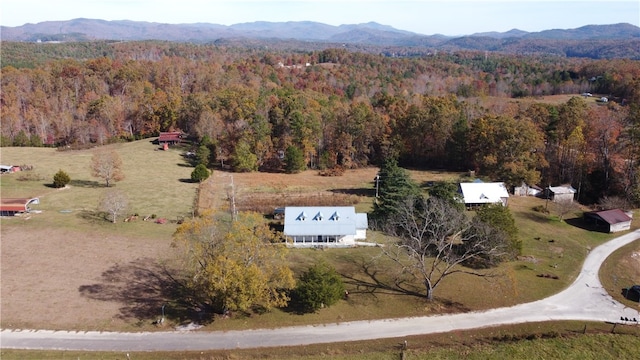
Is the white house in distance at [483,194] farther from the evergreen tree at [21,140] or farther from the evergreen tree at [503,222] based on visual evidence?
the evergreen tree at [21,140]

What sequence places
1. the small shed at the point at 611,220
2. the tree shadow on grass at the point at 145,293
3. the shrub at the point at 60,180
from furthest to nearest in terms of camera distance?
the shrub at the point at 60,180
the small shed at the point at 611,220
the tree shadow on grass at the point at 145,293

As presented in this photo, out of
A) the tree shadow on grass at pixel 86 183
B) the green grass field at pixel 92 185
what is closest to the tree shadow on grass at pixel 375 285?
the green grass field at pixel 92 185

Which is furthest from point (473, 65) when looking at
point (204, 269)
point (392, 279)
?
point (204, 269)

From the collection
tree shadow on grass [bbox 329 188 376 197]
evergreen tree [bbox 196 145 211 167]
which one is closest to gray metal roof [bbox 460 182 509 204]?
tree shadow on grass [bbox 329 188 376 197]

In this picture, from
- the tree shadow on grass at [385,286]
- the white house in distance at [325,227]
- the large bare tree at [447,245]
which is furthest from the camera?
the white house in distance at [325,227]

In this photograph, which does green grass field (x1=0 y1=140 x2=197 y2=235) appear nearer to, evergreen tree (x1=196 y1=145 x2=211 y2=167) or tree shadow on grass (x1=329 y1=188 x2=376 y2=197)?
evergreen tree (x1=196 y1=145 x2=211 y2=167)

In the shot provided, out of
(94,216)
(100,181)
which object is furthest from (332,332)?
(100,181)

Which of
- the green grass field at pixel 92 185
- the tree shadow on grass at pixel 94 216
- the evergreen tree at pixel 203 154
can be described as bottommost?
the tree shadow on grass at pixel 94 216

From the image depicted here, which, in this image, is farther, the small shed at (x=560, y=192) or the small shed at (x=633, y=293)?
the small shed at (x=560, y=192)
